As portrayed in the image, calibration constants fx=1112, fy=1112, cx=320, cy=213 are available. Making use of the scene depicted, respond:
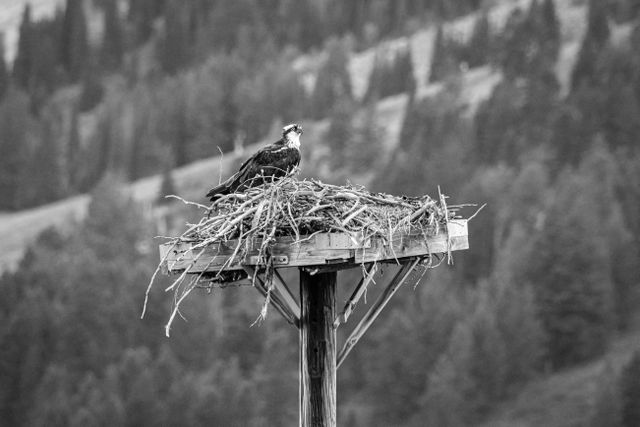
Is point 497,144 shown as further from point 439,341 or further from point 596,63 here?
point 439,341

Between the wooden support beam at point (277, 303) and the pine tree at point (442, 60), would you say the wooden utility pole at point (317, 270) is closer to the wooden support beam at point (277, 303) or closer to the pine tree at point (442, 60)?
the wooden support beam at point (277, 303)

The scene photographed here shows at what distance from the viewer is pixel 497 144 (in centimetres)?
9762

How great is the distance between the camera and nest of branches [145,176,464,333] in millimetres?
7340

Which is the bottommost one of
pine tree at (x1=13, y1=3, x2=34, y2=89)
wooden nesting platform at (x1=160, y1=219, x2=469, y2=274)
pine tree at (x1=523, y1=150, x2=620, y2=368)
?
wooden nesting platform at (x1=160, y1=219, x2=469, y2=274)

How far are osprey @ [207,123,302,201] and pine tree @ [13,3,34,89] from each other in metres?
143

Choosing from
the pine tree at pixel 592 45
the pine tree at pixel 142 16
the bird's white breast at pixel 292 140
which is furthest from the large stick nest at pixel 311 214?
the pine tree at pixel 142 16

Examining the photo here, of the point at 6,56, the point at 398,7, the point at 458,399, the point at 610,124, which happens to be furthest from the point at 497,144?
the point at 6,56

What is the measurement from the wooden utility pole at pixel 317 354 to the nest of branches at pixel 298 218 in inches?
18.6

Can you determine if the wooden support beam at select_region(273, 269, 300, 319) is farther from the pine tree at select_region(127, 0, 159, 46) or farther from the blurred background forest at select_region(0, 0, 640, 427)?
the pine tree at select_region(127, 0, 159, 46)

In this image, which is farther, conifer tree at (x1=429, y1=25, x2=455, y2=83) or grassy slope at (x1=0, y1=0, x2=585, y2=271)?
conifer tree at (x1=429, y1=25, x2=455, y2=83)

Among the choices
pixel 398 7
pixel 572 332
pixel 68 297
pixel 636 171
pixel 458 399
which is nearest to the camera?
pixel 458 399

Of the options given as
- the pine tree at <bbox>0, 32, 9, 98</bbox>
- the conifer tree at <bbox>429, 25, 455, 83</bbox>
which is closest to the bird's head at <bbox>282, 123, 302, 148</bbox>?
the conifer tree at <bbox>429, 25, 455, 83</bbox>

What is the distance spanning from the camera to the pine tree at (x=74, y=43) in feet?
504

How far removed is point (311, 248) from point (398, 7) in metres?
149
